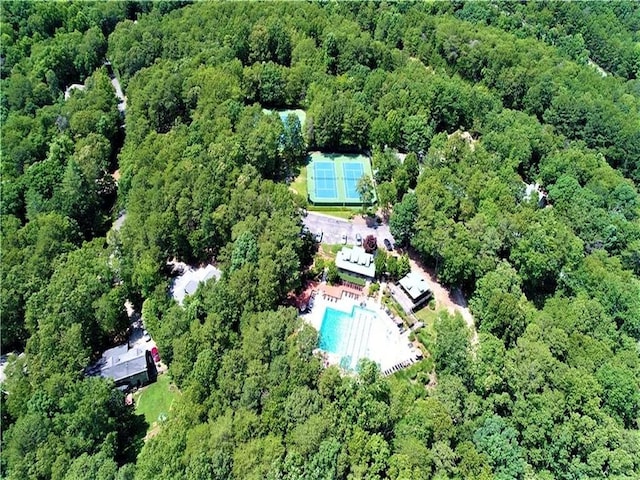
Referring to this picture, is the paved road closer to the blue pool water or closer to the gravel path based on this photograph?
the gravel path

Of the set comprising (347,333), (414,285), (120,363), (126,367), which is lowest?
(120,363)

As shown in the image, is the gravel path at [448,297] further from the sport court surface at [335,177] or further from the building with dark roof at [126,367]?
the building with dark roof at [126,367]

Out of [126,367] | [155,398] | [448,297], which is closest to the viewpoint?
[155,398]

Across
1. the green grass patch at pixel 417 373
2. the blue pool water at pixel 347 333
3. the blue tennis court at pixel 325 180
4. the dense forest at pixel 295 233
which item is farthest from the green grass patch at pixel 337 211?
the green grass patch at pixel 417 373

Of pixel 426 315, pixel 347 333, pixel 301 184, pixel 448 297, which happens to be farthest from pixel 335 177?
pixel 347 333

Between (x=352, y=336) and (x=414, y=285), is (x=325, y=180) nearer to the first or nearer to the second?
(x=414, y=285)

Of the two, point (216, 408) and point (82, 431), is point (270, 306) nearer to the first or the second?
point (216, 408)
